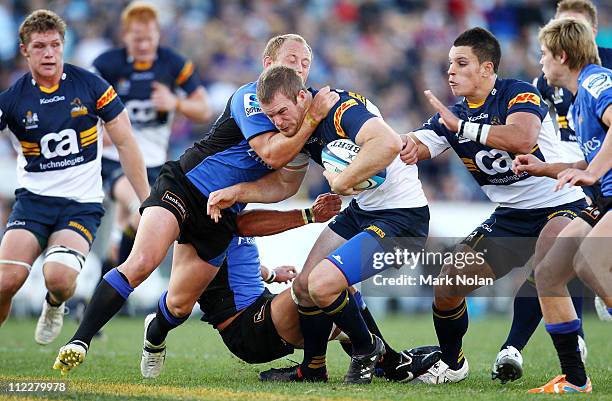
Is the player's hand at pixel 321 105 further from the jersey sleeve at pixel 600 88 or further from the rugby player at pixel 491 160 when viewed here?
the jersey sleeve at pixel 600 88

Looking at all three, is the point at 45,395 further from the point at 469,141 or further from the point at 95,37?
the point at 95,37

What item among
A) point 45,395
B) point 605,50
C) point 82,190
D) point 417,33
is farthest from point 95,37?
point 45,395

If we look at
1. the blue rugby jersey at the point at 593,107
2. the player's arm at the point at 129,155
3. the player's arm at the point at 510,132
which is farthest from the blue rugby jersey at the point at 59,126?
the blue rugby jersey at the point at 593,107

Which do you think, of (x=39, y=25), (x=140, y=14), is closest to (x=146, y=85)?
(x=140, y=14)

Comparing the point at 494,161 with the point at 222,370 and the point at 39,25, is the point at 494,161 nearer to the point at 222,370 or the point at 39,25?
the point at 222,370

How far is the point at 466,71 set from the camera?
755 cm

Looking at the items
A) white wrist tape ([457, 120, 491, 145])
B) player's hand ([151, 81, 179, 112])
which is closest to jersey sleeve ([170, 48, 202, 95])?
player's hand ([151, 81, 179, 112])

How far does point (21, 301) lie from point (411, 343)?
289 inches

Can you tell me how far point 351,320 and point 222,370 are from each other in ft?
6.00

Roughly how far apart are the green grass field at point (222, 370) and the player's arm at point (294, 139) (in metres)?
1.66

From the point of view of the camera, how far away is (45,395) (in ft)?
20.8

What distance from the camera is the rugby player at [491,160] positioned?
7285 mm

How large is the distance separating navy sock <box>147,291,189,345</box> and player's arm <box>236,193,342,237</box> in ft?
2.73

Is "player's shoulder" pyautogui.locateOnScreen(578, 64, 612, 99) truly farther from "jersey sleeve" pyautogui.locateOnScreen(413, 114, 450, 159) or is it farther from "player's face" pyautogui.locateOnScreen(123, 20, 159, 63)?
"player's face" pyautogui.locateOnScreen(123, 20, 159, 63)
